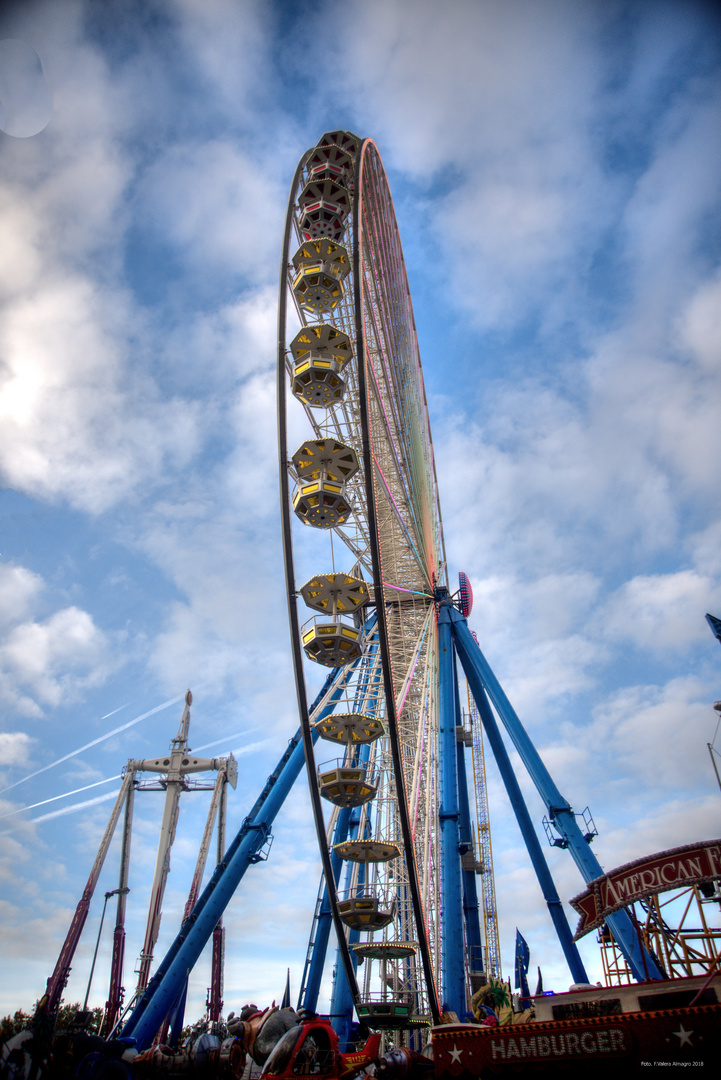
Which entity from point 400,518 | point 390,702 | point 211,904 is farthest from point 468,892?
point 390,702

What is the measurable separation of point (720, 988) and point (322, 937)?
59.9 ft

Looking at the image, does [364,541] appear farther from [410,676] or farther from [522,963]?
[522,963]

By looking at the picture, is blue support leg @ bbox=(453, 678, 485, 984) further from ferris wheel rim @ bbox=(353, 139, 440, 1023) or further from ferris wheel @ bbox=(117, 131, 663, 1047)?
ferris wheel rim @ bbox=(353, 139, 440, 1023)

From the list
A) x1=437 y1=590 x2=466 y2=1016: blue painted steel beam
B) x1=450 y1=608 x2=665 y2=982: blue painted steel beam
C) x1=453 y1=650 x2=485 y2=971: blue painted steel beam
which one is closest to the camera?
x1=450 y1=608 x2=665 y2=982: blue painted steel beam

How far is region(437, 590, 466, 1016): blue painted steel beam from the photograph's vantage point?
64.8ft

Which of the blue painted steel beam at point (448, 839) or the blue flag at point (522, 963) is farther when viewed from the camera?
the blue flag at point (522, 963)

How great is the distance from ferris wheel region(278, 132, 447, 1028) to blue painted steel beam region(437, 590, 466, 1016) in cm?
55

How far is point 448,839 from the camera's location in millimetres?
22953

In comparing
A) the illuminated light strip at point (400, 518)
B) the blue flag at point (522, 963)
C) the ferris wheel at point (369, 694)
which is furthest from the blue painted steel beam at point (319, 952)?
the blue flag at point (522, 963)

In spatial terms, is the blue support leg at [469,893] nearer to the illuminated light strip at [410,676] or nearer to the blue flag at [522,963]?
the illuminated light strip at [410,676]

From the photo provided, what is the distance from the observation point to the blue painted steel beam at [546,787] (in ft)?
56.2

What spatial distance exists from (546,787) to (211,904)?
11.3 metres

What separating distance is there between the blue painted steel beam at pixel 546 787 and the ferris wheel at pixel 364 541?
7.20 ft

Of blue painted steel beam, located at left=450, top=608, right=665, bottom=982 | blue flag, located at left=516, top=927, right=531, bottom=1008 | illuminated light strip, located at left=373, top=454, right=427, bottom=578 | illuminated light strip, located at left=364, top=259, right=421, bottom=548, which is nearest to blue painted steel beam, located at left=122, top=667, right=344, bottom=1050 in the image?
illuminated light strip, located at left=373, top=454, right=427, bottom=578
